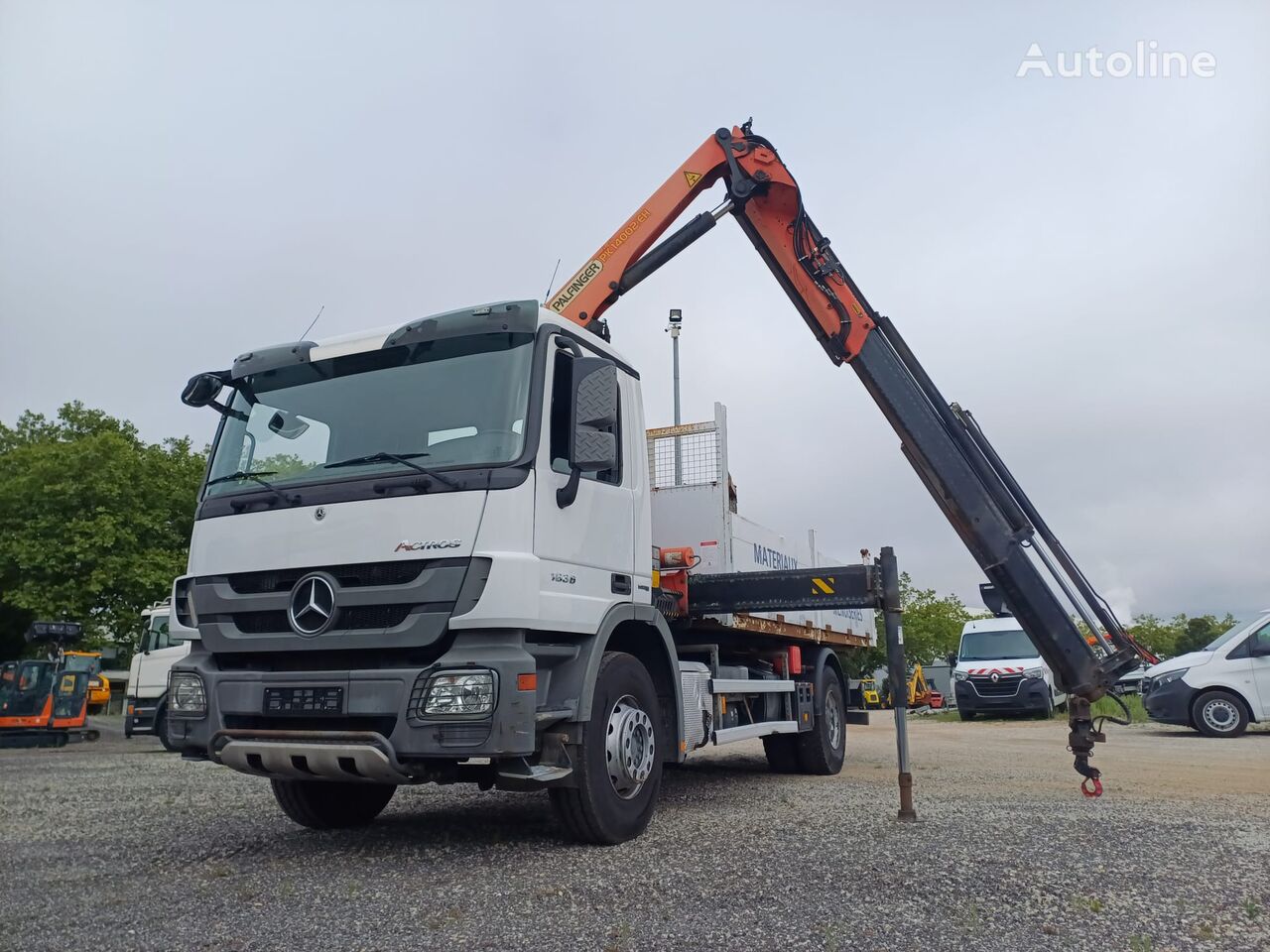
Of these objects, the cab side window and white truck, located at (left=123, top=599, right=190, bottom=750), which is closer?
the cab side window

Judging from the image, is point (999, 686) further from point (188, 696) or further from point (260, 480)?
point (188, 696)

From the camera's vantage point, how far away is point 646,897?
4.24 meters

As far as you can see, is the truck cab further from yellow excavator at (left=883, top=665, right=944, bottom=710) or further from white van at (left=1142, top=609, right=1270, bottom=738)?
yellow excavator at (left=883, top=665, right=944, bottom=710)

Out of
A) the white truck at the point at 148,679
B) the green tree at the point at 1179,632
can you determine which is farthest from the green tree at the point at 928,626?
the white truck at the point at 148,679

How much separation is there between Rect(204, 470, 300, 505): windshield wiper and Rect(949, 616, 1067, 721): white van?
17.3m

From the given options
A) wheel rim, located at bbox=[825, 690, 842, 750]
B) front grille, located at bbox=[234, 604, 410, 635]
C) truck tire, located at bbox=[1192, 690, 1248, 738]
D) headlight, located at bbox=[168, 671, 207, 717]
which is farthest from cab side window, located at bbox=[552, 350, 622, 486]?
truck tire, located at bbox=[1192, 690, 1248, 738]

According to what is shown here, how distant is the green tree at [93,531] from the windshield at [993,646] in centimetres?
1802

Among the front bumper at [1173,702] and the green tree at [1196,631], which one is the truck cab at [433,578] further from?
the green tree at [1196,631]

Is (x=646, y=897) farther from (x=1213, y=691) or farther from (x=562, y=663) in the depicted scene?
(x=1213, y=691)

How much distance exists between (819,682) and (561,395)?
5464 millimetres

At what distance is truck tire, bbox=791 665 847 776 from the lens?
9539 millimetres

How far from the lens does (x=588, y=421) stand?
5.26 metres

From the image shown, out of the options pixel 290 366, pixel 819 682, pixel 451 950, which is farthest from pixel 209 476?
pixel 819 682

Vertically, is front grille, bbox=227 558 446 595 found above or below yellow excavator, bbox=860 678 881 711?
above
